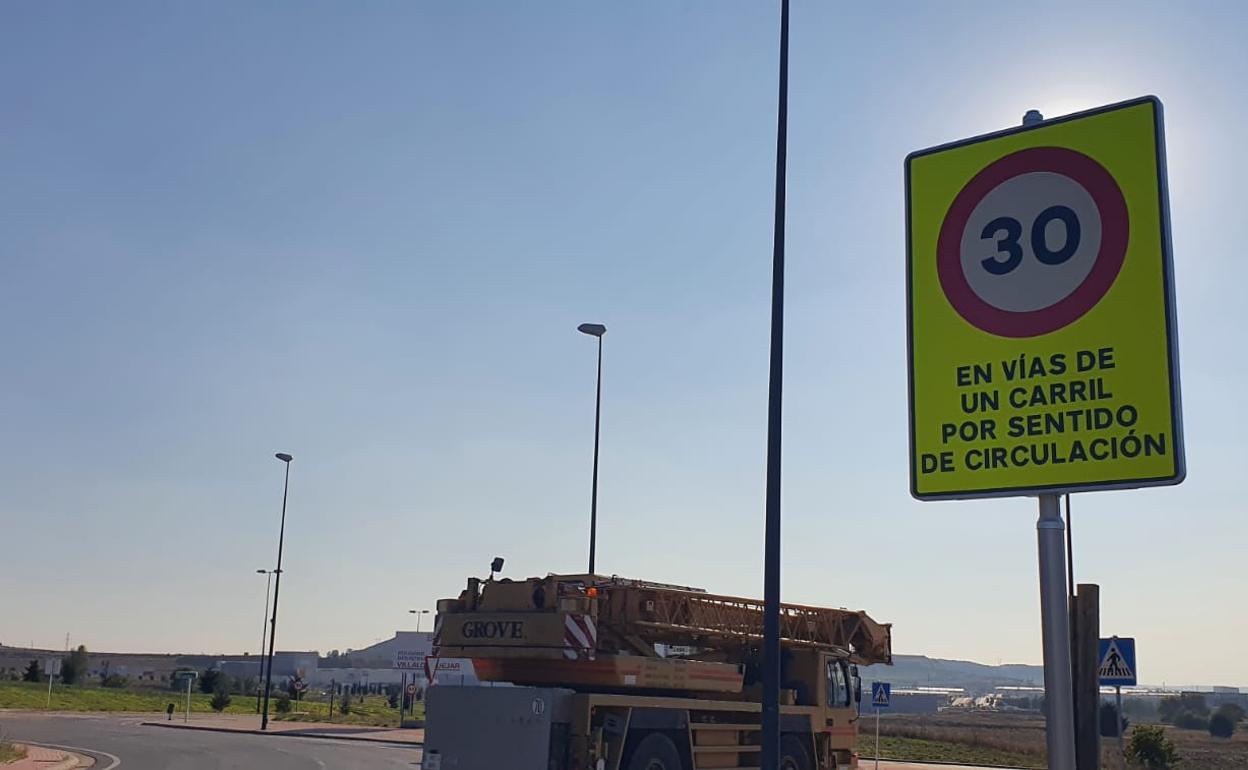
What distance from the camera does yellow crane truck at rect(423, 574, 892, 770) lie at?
53.7 ft

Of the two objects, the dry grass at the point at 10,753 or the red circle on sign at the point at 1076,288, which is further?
the dry grass at the point at 10,753

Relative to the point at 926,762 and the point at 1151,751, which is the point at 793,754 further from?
the point at 1151,751

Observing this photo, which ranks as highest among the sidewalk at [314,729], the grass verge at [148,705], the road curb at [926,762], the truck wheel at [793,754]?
the truck wheel at [793,754]

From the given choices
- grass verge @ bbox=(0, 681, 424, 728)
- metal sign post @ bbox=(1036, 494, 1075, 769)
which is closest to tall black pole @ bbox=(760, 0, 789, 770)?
metal sign post @ bbox=(1036, 494, 1075, 769)

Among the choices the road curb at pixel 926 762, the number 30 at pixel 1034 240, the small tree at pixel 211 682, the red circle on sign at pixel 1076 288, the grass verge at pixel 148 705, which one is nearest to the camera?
the red circle on sign at pixel 1076 288

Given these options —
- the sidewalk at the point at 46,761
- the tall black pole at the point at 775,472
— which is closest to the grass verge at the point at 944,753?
the sidewalk at the point at 46,761

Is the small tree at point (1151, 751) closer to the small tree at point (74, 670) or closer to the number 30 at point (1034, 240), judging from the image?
the number 30 at point (1034, 240)

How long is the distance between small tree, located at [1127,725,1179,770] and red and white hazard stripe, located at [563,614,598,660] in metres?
27.5

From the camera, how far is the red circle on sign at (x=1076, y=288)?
158 inches

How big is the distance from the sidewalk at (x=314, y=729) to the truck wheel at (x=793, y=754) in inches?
970

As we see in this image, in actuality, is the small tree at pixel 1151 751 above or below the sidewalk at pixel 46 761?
above

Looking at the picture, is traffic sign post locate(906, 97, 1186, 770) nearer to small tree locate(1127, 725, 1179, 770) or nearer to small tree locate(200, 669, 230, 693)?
small tree locate(1127, 725, 1179, 770)

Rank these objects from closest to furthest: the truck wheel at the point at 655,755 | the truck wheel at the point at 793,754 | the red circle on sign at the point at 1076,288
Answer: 1. the red circle on sign at the point at 1076,288
2. the truck wheel at the point at 655,755
3. the truck wheel at the point at 793,754

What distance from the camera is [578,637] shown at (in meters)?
17.0
